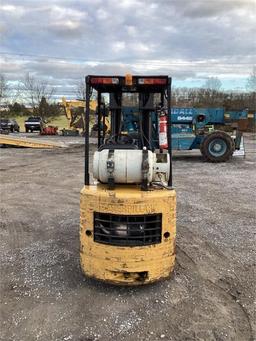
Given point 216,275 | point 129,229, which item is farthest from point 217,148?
point 129,229

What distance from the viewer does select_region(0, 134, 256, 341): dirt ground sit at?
4004 millimetres

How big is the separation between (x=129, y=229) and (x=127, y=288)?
725 millimetres

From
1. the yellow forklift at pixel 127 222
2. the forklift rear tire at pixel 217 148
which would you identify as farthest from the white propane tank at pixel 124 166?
the forklift rear tire at pixel 217 148

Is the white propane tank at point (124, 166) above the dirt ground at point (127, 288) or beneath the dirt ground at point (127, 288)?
above

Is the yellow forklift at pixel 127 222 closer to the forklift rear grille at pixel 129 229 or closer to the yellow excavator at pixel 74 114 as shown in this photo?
the forklift rear grille at pixel 129 229

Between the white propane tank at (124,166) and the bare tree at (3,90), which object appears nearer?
the white propane tank at (124,166)

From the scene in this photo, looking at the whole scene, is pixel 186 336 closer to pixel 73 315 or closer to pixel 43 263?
pixel 73 315

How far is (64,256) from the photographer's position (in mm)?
5805

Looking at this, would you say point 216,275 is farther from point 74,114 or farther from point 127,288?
point 74,114

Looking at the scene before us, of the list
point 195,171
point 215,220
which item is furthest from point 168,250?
point 195,171

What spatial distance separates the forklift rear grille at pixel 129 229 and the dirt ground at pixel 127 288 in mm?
587

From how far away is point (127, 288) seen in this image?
4.83 metres

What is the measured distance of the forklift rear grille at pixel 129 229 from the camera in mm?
4621

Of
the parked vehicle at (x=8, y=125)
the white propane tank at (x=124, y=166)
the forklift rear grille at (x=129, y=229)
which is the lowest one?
the forklift rear grille at (x=129, y=229)
